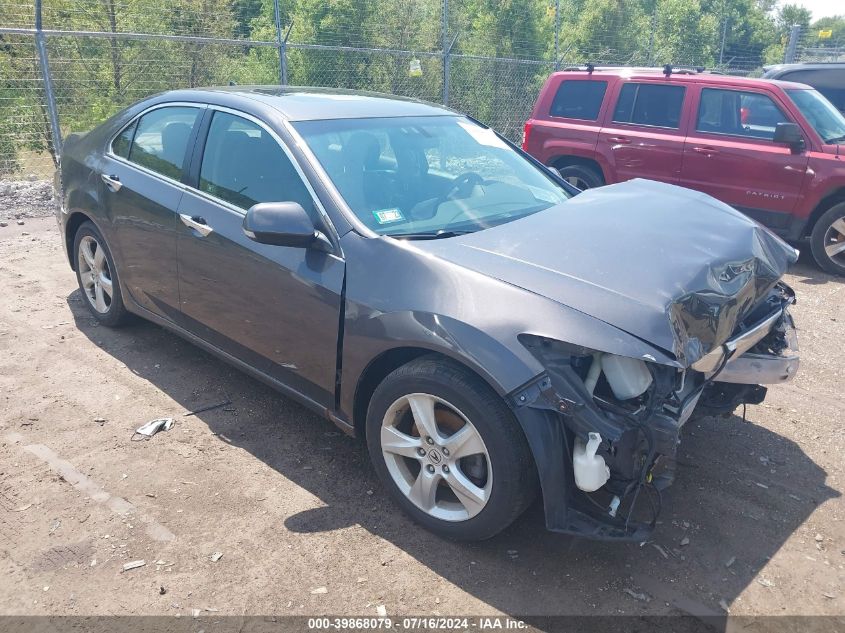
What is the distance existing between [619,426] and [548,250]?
0.85 m

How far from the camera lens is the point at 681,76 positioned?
7.97 m

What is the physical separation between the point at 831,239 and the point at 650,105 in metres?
Answer: 2.43

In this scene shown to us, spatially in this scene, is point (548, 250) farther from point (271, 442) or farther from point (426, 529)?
point (271, 442)

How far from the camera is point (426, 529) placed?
3.09 metres

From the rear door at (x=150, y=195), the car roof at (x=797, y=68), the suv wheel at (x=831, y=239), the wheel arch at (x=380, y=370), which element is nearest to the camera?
the wheel arch at (x=380, y=370)

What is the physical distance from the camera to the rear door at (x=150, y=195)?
4.14 m

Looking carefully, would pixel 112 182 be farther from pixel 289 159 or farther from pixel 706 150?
pixel 706 150

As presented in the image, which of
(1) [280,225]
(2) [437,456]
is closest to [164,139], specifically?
(1) [280,225]

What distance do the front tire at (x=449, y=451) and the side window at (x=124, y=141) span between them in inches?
110

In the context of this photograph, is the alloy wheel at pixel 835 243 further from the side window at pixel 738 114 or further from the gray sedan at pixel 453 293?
the gray sedan at pixel 453 293

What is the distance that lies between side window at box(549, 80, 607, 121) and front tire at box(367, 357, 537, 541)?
21.3 feet

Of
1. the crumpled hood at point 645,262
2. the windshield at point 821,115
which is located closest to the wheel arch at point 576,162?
the windshield at point 821,115

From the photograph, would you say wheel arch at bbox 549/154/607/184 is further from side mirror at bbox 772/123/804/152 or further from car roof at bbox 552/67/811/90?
side mirror at bbox 772/123/804/152

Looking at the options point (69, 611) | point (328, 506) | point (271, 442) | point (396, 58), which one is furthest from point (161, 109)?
point (396, 58)
